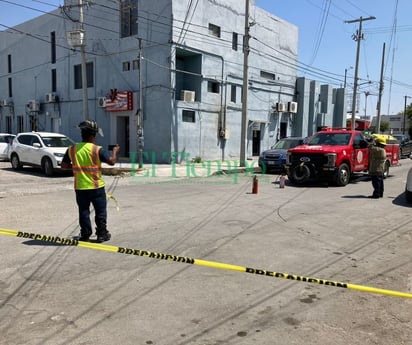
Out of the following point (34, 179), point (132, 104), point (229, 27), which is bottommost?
point (34, 179)

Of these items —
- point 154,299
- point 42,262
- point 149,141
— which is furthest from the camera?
point 149,141

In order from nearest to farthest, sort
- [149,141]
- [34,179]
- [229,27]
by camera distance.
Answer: [34,179], [149,141], [229,27]

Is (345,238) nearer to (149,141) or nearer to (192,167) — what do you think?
(192,167)

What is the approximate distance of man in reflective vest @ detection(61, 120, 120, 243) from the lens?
600cm

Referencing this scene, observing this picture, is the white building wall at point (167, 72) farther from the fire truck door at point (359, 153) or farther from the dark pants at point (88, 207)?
the dark pants at point (88, 207)

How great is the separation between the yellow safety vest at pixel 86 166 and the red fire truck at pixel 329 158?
892 cm

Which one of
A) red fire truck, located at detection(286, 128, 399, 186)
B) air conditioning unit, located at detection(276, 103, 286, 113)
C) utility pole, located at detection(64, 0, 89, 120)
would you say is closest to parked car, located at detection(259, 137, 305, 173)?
red fire truck, located at detection(286, 128, 399, 186)

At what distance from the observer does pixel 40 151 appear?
52.4 ft

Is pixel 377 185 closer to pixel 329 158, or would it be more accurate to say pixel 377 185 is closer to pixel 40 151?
pixel 329 158

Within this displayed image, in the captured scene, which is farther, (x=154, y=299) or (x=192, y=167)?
(x=192, y=167)

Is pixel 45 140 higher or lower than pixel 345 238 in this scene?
higher

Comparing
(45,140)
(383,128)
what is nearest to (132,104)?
(45,140)

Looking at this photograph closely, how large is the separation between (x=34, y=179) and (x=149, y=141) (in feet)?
28.3

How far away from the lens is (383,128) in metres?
84.0
